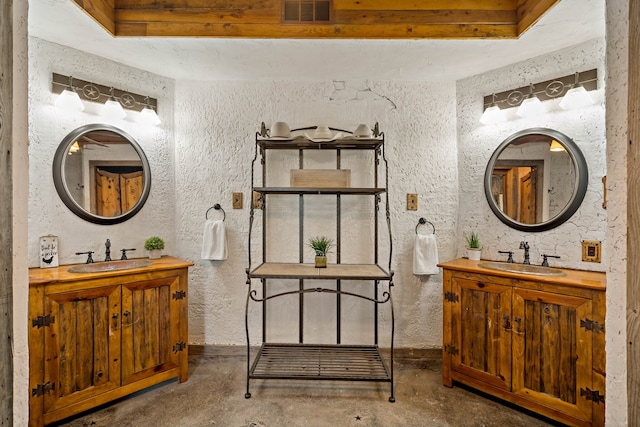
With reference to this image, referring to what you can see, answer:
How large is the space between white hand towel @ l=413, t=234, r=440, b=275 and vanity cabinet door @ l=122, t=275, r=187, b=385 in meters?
1.74

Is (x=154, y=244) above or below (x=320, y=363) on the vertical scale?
above

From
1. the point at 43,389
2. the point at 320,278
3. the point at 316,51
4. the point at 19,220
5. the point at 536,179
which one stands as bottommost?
the point at 43,389

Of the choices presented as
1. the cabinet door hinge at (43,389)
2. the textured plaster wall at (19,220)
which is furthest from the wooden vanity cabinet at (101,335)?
the textured plaster wall at (19,220)

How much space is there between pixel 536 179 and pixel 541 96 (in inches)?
23.0

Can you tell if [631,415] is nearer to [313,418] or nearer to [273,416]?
[313,418]

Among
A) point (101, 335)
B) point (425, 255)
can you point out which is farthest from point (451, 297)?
point (101, 335)

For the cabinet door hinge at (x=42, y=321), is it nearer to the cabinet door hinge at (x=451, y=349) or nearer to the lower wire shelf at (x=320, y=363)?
the lower wire shelf at (x=320, y=363)

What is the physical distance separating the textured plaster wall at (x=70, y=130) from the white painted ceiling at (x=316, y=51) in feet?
0.32

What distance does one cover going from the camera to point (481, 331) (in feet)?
5.96

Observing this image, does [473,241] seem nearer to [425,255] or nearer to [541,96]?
[425,255]

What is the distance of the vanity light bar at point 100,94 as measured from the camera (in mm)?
1892

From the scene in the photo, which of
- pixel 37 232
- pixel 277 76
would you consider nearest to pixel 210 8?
pixel 277 76

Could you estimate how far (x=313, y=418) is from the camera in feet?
5.47

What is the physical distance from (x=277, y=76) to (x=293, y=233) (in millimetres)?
1287
